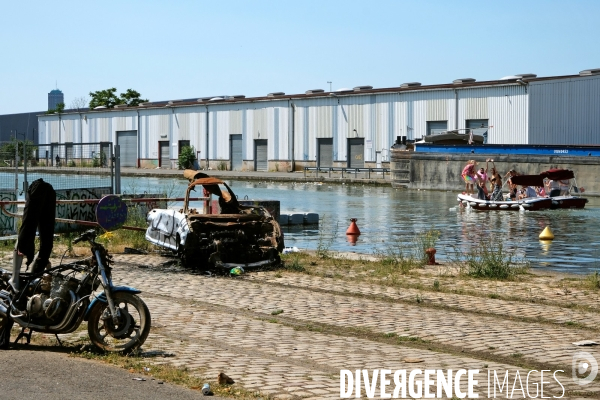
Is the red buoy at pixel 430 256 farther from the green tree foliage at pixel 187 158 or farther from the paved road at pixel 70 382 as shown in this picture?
the green tree foliage at pixel 187 158

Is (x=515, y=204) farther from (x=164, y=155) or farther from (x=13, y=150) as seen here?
(x=164, y=155)

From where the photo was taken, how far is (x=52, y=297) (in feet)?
31.8

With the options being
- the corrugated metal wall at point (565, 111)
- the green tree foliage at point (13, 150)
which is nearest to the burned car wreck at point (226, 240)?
the green tree foliage at point (13, 150)

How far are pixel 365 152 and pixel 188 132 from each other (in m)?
22.1

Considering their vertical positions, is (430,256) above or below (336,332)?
above

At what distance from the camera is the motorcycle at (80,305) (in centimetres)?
958

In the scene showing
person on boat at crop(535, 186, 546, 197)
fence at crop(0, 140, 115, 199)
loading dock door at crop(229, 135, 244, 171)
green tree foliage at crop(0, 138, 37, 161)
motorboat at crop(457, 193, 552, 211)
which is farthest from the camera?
loading dock door at crop(229, 135, 244, 171)

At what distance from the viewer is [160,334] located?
10781 millimetres

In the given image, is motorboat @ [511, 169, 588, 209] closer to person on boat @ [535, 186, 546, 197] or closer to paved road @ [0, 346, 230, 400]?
person on boat @ [535, 186, 546, 197]

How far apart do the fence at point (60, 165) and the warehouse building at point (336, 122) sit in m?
39.9

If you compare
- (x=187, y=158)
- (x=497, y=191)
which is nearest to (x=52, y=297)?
(x=497, y=191)

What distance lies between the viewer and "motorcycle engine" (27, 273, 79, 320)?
31.6 feet

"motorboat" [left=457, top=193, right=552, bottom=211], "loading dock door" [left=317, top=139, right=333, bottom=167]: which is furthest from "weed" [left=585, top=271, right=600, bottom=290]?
"loading dock door" [left=317, top=139, right=333, bottom=167]

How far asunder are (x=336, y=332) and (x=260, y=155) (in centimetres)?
7144
